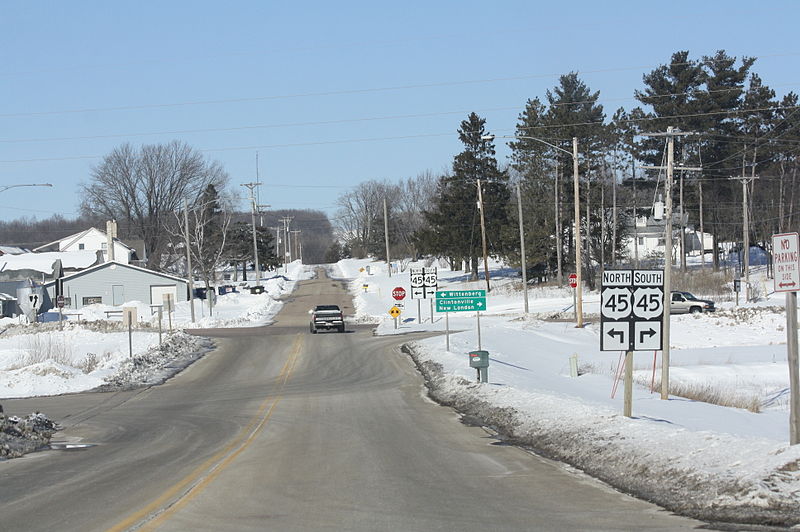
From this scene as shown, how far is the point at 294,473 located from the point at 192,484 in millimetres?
1498

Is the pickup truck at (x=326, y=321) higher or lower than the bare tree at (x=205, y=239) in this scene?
lower

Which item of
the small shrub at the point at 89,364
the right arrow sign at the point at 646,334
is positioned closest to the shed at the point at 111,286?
the small shrub at the point at 89,364

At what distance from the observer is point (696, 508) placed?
29.7 ft

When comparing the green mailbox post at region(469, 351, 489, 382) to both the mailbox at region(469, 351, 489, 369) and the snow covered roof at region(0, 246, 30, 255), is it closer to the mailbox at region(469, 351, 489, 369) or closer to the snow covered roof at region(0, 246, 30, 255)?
the mailbox at region(469, 351, 489, 369)

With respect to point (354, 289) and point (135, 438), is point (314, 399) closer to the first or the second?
point (135, 438)

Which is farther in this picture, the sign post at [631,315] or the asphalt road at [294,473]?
the sign post at [631,315]

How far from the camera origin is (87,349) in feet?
143

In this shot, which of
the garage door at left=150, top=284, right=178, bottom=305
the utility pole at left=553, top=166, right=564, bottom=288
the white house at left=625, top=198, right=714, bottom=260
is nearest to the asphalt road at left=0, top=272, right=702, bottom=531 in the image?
the utility pole at left=553, top=166, right=564, bottom=288

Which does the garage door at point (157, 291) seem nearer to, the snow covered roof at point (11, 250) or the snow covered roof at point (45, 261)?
the snow covered roof at point (45, 261)

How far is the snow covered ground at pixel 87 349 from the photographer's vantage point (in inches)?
1236

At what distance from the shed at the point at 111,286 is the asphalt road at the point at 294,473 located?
191ft

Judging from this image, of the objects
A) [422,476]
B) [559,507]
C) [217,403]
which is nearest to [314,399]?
[217,403]

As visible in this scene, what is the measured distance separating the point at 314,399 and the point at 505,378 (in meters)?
5.63

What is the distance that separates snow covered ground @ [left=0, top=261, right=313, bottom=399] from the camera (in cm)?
3139
